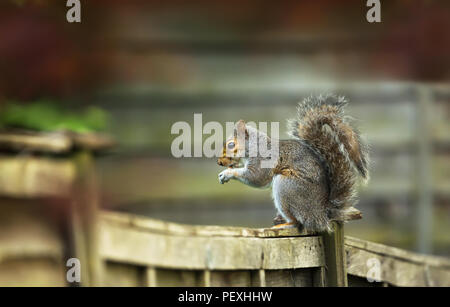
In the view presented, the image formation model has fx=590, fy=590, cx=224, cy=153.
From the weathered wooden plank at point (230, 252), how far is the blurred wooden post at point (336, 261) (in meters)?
0.02

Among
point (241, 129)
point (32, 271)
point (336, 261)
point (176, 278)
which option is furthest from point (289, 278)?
point (32, 271)

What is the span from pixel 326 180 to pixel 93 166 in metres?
0.53

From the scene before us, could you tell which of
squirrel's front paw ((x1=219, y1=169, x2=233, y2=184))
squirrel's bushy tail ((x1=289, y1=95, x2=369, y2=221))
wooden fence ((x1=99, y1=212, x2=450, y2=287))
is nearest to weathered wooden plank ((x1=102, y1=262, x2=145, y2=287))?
wooden fence ((x1=99, y1=212, x2=450, y2=287))

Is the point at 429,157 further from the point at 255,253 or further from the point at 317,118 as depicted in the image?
the point at 255,253

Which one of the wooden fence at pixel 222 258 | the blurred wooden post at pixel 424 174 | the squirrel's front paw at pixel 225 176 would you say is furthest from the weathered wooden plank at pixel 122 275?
the blurred wooden post at pixel 424 174

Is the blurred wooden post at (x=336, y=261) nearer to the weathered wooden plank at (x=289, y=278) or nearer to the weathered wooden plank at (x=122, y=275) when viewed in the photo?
the weathered wooden plank at (x=289, y=278)

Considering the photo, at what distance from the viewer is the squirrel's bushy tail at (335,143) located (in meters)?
1.18

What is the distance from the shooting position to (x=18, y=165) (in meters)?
0.82

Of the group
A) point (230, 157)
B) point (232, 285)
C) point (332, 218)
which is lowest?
point (232, 285)

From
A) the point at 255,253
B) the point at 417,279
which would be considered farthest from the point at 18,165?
the point at 417,279

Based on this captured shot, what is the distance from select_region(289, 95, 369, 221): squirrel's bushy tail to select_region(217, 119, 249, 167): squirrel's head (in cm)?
13

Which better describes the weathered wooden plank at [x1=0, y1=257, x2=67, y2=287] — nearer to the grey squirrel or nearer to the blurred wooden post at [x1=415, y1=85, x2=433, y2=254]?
the grey squirrel

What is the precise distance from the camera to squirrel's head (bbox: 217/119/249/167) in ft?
4.00

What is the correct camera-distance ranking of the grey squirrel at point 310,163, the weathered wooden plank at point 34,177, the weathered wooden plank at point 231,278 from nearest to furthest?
the weathered wooden plank at point 34,177 < the weathered wooden plank at point 231,278 < the grey squirrel at point 310,163
